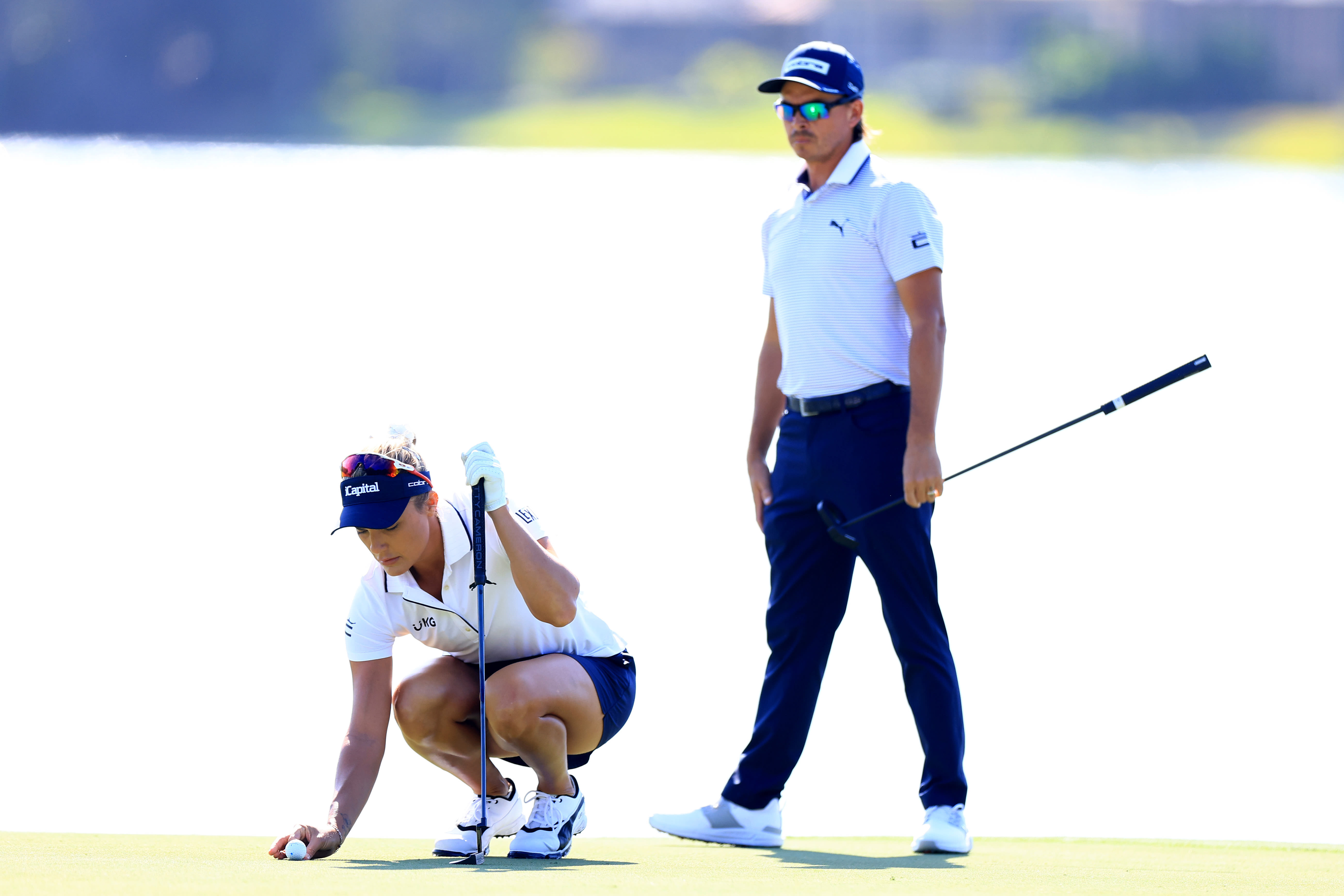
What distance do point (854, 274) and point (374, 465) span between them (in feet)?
3.40

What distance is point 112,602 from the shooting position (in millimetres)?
5793

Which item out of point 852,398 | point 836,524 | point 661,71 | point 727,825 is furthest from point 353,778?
point 661,71

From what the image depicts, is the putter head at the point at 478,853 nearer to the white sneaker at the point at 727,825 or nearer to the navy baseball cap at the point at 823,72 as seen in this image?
the white sneaker at the point at 727,825

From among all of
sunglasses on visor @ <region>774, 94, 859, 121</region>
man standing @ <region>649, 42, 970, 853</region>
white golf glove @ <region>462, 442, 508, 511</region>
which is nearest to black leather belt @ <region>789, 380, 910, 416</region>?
man standing @ <region>649, 42, 970, 853</region>

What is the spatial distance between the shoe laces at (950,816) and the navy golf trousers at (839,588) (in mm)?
16

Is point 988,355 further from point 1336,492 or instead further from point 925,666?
point 925,666

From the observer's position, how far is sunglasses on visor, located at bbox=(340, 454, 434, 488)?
308cm

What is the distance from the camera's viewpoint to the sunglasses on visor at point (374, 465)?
3082mm

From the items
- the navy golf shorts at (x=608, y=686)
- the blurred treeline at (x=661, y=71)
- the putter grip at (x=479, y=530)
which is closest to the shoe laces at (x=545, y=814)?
the navy golf shorts at (x=608, y=686)

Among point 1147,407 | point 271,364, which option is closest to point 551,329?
point 271,364

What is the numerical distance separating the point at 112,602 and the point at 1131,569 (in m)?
3.47

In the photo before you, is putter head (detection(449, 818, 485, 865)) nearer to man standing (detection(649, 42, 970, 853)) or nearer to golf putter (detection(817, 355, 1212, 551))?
man standing (detection(649, 42, 970, 853))

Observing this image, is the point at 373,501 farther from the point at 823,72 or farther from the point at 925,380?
the point at 823,72

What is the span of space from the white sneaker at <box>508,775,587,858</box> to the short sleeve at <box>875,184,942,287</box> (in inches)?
45.3
